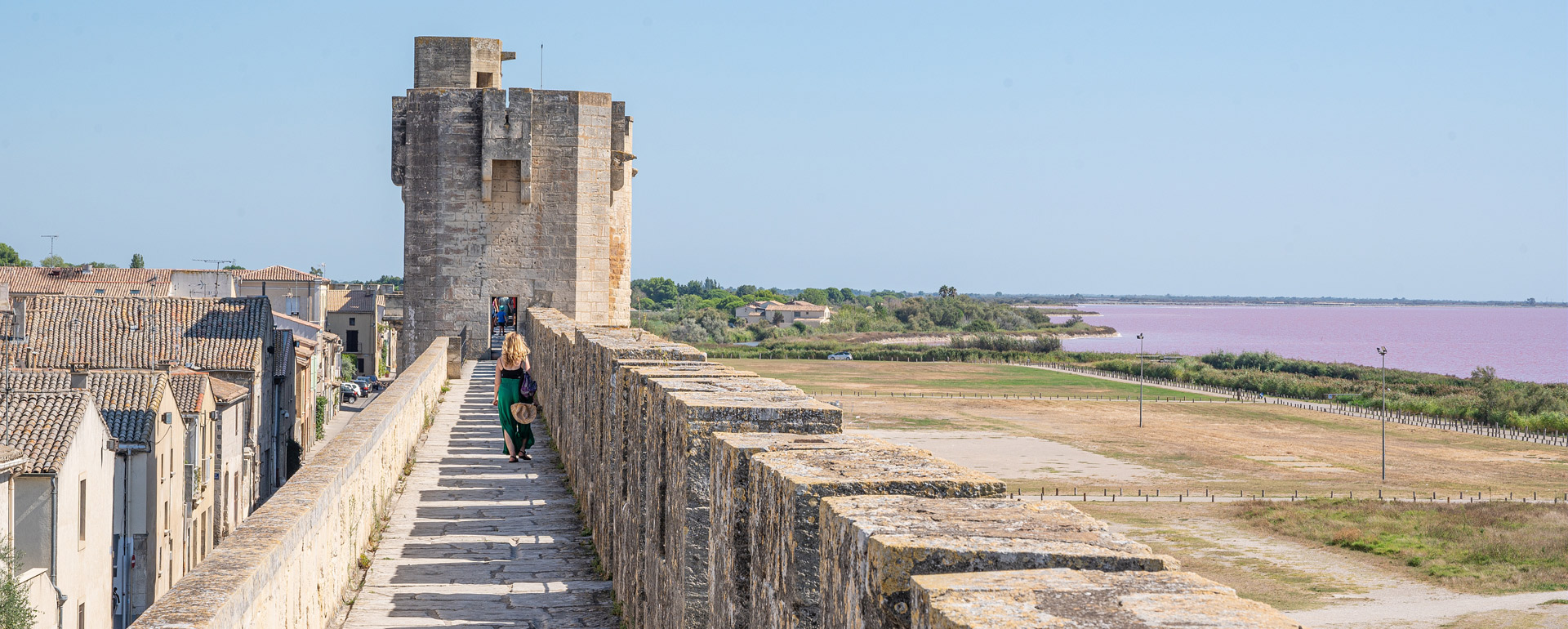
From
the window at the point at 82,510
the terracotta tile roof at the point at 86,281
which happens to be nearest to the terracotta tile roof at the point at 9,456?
the window at the point at 82,510

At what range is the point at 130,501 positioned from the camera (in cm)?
2733

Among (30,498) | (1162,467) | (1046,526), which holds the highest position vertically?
(1046,526)

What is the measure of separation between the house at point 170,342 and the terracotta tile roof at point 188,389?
380 centimetres

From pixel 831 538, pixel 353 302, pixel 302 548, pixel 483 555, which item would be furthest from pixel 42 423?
pixel 353 302

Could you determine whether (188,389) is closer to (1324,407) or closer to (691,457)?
(691,457)

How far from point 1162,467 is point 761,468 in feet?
180

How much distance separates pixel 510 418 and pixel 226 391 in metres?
27.6

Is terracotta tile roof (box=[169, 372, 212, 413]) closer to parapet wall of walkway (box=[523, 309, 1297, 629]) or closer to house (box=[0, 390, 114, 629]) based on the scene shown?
house (box=[0, 390, 114, 629])

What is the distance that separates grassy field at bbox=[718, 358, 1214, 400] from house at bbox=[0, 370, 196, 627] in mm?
56648

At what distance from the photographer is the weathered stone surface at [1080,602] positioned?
167cm

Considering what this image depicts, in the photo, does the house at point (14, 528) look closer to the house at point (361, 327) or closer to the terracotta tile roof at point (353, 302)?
the house at point (361, 327)

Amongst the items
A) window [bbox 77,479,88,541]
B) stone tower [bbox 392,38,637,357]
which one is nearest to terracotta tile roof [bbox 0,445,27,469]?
window [bbox 77,479,88,541]

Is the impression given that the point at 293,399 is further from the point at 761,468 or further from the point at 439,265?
the point at 761,468

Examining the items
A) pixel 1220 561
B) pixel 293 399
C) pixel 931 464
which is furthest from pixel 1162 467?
pixel 931 464
